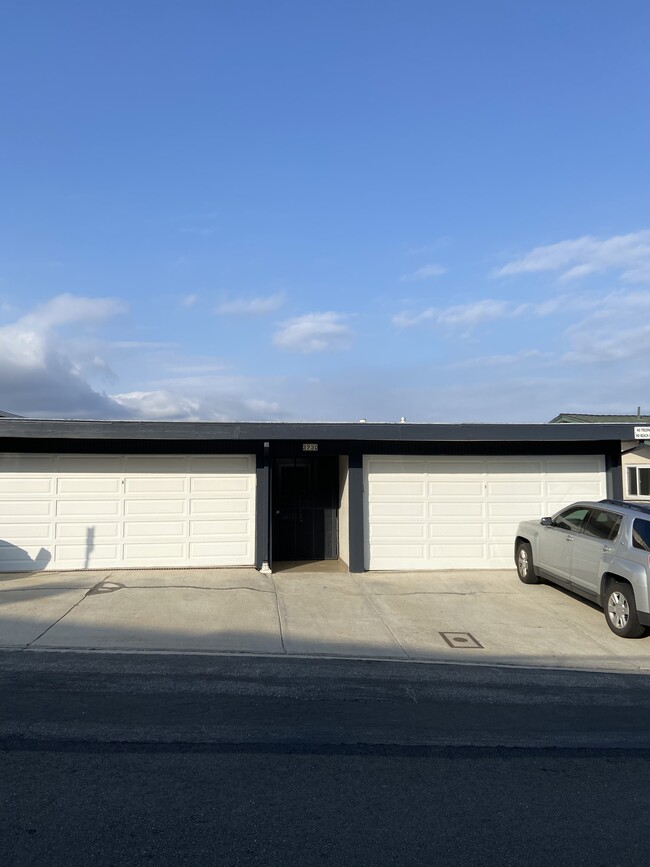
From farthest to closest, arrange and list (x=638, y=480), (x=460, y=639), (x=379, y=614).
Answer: (x=638, y=480)
(x=379, y=614)
(x=460, y=639)

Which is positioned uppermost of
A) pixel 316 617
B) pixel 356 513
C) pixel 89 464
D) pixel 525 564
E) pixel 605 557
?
pixel 89 464

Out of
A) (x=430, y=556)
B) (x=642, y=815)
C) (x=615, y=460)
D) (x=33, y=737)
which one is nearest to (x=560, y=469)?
(x=615, y=460)

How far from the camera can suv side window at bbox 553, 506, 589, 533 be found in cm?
999

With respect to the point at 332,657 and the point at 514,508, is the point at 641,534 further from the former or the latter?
the point at 514,508

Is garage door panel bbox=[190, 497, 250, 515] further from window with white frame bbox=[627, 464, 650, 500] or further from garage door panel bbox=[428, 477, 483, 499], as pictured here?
window with white frame bbox=[627, 464, 650, 500]

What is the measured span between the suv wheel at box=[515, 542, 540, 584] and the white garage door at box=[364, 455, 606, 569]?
95 cm

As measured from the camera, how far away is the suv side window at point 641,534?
8234 millimetres

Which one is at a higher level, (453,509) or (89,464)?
(89,464)

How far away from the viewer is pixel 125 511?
1218cm

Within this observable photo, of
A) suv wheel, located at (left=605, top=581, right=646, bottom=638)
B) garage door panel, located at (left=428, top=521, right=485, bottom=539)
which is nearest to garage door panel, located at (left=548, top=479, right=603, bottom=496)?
garage door panel, located at (left=428, top=521, right=485, bottom=539)

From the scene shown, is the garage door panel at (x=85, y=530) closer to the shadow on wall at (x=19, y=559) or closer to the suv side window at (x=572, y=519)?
the shadow on wall at (x=19, y=559)

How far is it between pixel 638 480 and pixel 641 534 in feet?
37.9

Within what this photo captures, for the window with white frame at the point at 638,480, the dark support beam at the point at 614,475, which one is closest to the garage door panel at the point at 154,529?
the dark support beam at the point at 614,475

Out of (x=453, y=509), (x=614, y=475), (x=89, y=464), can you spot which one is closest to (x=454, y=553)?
(x=453, y=509)
